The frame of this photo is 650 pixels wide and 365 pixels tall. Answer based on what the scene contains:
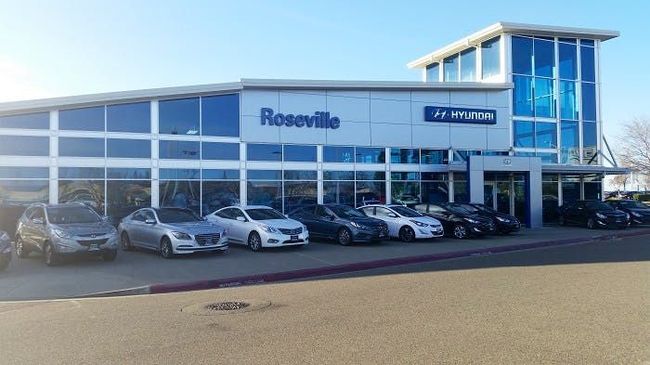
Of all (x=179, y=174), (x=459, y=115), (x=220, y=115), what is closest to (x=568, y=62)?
(x=459, y=115)

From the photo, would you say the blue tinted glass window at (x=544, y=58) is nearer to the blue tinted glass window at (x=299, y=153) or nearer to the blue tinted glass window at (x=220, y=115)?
the blue tinted glass window at (x=299, y=153)

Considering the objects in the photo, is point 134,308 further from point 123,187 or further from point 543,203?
point 543,203

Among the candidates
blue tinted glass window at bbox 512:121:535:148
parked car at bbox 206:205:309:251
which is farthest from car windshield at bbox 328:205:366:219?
blue tinted glass window at bbox 512:121:535:148

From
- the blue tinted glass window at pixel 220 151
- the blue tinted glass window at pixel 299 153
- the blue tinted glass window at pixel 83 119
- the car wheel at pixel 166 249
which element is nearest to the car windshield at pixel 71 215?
the car wheel at pixel 166 249

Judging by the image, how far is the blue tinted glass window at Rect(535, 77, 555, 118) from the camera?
32.5m

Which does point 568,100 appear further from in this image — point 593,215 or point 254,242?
point 254,242

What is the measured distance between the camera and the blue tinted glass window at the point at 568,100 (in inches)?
1305

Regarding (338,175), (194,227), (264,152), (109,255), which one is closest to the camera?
(109,255)

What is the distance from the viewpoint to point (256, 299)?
10.0m

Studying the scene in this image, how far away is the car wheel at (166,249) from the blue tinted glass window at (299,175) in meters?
10.0

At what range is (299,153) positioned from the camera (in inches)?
1045

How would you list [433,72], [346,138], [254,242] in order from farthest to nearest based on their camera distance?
[433,72] → [346,138] → [254,242]

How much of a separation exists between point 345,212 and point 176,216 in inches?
240

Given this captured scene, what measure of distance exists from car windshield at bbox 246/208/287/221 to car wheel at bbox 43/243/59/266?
6023 mm
